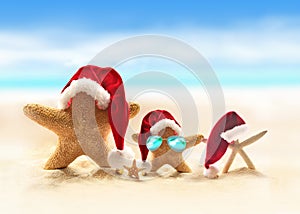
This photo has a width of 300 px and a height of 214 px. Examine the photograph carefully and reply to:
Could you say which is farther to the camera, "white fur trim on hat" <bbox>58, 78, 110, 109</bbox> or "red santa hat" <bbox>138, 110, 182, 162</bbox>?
"red santa hat" <bbox>138, 110, 182, 162</bbox>

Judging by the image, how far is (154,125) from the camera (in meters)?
2.32

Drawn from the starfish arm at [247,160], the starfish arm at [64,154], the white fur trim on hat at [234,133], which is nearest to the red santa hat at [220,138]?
the white fur trim on hat at [234,133]

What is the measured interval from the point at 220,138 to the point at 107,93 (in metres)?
0.64

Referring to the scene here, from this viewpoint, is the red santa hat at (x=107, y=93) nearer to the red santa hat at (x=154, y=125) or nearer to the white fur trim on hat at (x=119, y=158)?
the white fur trim on hat at (x=119, y=158)

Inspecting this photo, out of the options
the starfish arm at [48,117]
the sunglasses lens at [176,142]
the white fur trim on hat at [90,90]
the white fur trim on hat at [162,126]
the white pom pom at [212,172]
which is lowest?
the white pom pom at [212,172]

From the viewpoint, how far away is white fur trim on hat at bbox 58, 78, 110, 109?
2201 millimetres

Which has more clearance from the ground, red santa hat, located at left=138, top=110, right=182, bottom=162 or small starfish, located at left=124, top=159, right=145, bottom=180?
red santa hat, located at left=138, top=110, right=182, bottom=162

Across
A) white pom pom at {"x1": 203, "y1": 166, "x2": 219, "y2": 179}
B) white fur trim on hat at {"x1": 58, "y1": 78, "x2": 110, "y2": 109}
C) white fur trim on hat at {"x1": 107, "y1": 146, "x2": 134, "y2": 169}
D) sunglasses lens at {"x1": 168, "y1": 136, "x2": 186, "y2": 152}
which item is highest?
white fur trim on hat at {"x1": 58, "y1": 78, "x2": 110, "y2": 109}

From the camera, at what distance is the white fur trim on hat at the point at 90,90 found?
7.22 feet

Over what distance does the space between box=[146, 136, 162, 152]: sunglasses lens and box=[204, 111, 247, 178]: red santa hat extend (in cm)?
26

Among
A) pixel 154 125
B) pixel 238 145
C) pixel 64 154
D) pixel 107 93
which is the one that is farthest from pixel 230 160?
pixel 64 154

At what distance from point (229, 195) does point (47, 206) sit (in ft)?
2.71

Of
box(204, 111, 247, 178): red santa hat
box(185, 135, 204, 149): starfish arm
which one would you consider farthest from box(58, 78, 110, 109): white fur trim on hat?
box(204, 111, 247, 178): red santa hat

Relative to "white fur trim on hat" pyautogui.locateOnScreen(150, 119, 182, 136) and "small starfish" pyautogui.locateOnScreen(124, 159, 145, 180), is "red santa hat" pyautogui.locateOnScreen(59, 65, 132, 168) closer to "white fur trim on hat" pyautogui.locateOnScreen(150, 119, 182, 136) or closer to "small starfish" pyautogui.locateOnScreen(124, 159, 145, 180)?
"small starfish" pyautogui.locateOnScreen(124, 159, 145, 180)
